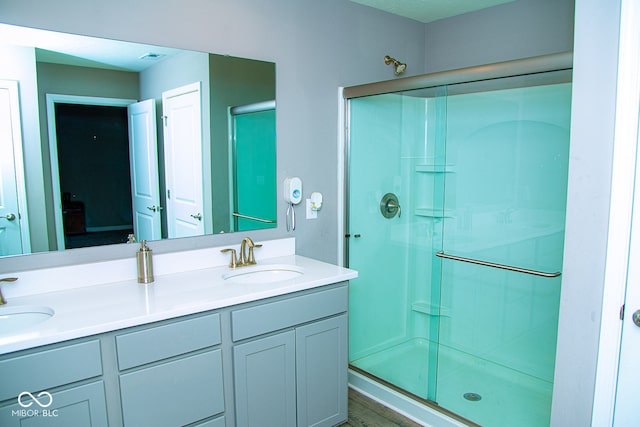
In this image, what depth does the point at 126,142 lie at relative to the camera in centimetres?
209

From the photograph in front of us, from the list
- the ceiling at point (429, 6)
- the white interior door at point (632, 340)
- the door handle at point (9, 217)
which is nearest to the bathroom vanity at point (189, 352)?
the door handle at point (9, 217)

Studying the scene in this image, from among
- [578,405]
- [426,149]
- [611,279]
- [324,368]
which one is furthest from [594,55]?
[324,368]

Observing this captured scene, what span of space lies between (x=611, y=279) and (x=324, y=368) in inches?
52.4

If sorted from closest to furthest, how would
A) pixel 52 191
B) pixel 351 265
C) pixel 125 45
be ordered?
pixel 52 191, pixel 125 45, pixel 351 265

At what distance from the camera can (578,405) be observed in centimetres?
167

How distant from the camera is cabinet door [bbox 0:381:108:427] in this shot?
4.63ft

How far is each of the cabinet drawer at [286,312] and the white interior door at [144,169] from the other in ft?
2.15

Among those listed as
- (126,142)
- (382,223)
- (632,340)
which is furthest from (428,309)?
(126,142)

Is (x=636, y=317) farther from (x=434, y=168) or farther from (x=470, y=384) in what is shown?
(x=434, y=168)

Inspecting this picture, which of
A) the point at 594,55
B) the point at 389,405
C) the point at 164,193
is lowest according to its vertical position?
the point at 389,405

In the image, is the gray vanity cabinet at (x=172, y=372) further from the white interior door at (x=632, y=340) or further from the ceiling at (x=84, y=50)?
the white interior door at (x=632, y=340)

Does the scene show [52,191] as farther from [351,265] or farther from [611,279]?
[611,279]

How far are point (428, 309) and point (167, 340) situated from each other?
1955 mm

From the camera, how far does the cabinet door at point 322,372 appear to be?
7.01ft
